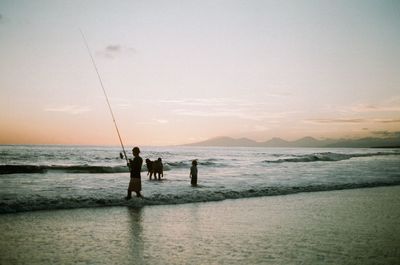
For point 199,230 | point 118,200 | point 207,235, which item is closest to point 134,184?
point 118,200

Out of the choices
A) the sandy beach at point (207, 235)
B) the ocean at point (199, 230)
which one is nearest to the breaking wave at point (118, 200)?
the ocean at point (199, 230)

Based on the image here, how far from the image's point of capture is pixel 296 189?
56.1ft

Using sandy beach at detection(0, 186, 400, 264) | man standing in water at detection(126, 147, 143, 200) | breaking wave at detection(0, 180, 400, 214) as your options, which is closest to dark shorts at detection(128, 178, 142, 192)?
man standing in water at detection(126, 147, 143, 200)

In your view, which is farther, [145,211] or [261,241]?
[145,211]

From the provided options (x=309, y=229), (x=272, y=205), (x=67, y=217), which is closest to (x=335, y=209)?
(x=272, y=205)

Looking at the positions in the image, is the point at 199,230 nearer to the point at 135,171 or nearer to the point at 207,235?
the point at 207,235

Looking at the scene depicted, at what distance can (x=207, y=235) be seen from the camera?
24.8ft

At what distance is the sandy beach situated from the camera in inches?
234

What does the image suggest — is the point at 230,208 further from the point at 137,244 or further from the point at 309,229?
the point at 137,244

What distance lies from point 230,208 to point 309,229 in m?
3.69

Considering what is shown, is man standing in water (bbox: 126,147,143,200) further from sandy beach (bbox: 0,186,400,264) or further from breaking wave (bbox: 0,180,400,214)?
sandy beach (bbox: 0,186,400,264)

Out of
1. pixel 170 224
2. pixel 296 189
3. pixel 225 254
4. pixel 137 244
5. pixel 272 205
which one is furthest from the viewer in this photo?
pixel 296 189

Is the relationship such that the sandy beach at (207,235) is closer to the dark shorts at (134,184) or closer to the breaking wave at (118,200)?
the breaking wave at (118,200)

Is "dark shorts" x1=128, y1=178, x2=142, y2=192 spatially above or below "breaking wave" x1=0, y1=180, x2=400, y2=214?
above
